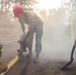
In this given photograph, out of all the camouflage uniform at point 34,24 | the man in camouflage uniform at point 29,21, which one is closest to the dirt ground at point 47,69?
the man in camouflage uniform at point 29,21

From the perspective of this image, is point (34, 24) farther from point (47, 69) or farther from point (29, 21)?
point (47, 69)

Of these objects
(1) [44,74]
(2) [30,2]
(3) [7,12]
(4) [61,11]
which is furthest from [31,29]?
(2) [30,2]

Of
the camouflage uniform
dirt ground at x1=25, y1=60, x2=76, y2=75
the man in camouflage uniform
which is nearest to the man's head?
the man in camouflage uniform

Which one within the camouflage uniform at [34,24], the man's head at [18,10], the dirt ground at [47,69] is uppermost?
the man's head at [18,10]

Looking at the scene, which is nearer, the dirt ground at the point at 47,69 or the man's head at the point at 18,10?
the dirt ground at the point at 47,69

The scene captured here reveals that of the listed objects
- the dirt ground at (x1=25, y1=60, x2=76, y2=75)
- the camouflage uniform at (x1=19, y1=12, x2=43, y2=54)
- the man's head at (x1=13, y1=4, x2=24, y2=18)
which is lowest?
the dirt ground at (x1=25, y1=60, x2=76, y2=75)

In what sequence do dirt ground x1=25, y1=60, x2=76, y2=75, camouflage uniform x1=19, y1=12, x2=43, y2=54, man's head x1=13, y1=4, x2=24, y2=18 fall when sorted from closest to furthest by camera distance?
→ 1. dirt ground x1=25, y1=60, x2=76, y2=75
2. man's head x1=13, y1=4, x2=24, y2=18
3. camouflage uniform x1=19, y1=12, x2=43, y2=54

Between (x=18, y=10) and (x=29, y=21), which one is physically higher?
(x=18, y=10)

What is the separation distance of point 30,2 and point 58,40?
441 inches

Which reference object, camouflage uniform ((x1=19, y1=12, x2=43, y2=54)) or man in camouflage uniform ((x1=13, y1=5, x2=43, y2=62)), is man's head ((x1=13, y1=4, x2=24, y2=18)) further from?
camouflage uniform ((x1=19, y1=12, x2=43, y2=54))

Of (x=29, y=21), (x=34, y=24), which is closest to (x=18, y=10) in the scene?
(x=29, y=21)

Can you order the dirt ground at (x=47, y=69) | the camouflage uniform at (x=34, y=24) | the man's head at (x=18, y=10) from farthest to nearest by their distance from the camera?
the camouflage uniform at (x=34, y=24) → the man's head at (x=18, y=10) → the dirt ground at (x=47, y=69)

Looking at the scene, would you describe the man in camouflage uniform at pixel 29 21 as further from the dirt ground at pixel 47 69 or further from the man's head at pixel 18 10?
the dirt ground at pixel 47 69

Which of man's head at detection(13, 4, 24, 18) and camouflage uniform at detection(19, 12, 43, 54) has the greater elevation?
man's head at detection(13, 4, 24, 18)
